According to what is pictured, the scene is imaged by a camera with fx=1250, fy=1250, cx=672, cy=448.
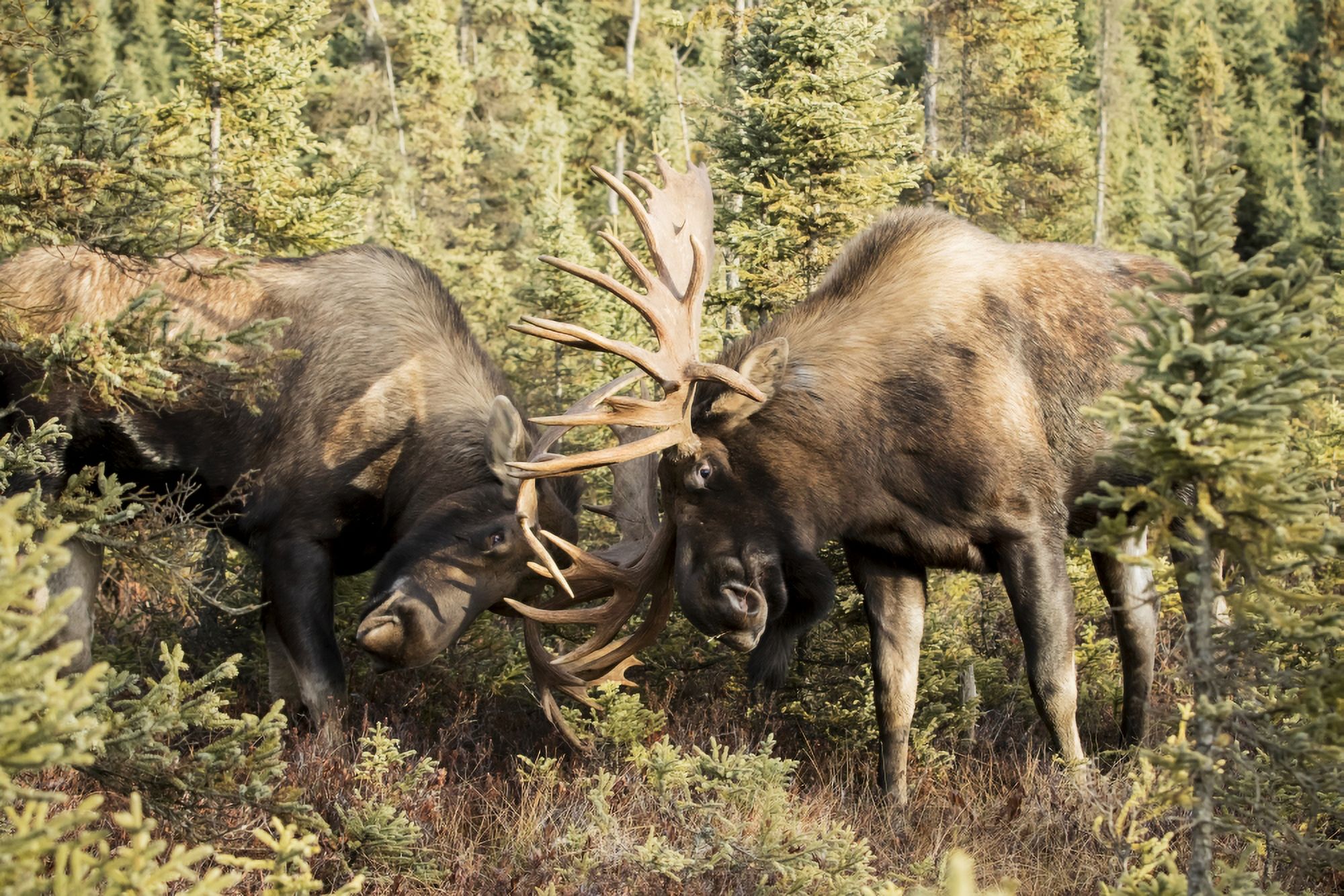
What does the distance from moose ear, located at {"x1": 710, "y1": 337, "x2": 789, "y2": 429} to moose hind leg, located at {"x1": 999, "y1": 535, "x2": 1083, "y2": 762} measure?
1331mm

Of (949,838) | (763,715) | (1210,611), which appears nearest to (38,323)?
(763,715)

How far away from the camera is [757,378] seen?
6035 mm

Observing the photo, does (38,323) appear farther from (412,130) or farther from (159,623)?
(412,130)

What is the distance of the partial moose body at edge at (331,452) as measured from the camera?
6.25m

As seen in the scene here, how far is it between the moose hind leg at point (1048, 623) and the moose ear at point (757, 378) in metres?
1.33

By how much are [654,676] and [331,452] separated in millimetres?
2318

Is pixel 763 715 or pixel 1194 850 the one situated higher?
pixel 1194 850

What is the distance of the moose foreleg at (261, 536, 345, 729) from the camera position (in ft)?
20.9

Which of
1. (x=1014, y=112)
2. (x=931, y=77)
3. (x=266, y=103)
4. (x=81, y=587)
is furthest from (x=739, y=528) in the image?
(x=1014, y=112)

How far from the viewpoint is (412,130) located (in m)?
30.8

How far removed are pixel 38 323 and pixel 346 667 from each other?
2641 millimetres

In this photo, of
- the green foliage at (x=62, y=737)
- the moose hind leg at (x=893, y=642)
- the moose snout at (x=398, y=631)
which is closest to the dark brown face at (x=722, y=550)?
the moose hind leg at (x=893, y=642)

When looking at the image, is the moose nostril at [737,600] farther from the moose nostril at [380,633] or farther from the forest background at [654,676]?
the moose nostril at [380,633]

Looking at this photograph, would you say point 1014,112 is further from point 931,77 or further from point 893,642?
point 893,642
